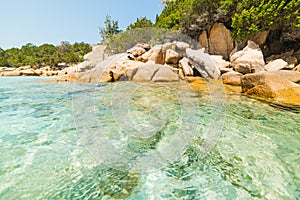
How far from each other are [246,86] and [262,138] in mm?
3931

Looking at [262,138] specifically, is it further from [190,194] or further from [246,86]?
[246,86]

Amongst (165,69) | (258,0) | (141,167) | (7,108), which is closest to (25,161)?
(141,167)

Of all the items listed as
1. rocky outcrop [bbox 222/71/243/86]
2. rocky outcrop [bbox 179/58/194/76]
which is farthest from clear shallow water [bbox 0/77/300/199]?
rocky outcrop [bbox 179/58/194/76]

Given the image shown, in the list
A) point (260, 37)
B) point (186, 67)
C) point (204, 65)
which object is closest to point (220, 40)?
point (260, 37)

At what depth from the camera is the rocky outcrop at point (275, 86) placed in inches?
189

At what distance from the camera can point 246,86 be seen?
589 centimetres

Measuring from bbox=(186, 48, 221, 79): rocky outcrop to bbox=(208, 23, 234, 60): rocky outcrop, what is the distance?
5.73m

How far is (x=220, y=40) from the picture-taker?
591 inches

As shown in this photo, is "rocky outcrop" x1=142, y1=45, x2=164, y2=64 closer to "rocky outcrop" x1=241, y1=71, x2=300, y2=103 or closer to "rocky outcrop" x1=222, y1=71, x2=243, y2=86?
"rocky outcrop" x1=222, y1=71, x2=243, y2=86

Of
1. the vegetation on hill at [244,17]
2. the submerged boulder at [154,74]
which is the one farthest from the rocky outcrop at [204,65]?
the vegetation on hill at [244,17]

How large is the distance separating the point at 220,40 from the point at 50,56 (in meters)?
35.3

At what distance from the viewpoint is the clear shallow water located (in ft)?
5.03

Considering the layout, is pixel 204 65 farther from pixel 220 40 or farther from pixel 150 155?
pixel 150 155

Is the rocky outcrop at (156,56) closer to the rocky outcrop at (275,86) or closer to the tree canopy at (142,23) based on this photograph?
the rocky outcrop at (275,86)
